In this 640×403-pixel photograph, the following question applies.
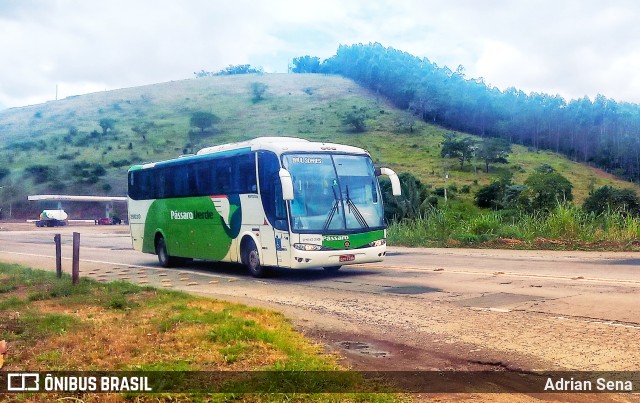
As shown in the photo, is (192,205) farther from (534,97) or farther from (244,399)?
(534,97)

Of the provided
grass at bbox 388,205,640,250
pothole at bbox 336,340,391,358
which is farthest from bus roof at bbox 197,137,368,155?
grass at bbox 388,205,640,250

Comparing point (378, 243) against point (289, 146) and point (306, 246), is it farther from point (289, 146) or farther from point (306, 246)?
point (289, 146)

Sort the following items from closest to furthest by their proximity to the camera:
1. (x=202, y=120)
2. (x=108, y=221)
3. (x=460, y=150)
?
1. (x=108, y=221)
2. (x=460, y=150)
3. (x=202, y=120)

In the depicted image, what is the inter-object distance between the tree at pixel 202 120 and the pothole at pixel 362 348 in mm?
94281

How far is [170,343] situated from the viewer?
23.6 feet

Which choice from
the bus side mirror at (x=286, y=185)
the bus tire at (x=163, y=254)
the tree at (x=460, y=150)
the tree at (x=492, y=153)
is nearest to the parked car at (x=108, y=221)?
the tree at (x=460, y=150)

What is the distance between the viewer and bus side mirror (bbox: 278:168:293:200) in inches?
535

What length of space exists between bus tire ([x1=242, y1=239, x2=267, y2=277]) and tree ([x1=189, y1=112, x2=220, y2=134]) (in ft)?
282

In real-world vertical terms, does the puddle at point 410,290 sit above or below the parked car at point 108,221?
below

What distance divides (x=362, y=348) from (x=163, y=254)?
44.1ft

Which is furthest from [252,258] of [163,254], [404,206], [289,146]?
[404,206]

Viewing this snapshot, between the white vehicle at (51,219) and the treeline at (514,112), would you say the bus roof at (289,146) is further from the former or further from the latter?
the treeline at (514,112)

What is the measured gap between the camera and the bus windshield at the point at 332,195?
1420 cm

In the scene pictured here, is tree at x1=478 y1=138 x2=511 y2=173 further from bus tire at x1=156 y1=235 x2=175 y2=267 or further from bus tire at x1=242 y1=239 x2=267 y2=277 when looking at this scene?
bus tire at x1=242 y1=239 x2=267 y2=277
